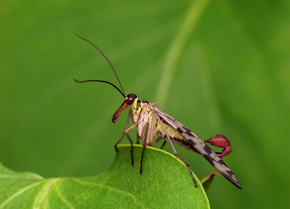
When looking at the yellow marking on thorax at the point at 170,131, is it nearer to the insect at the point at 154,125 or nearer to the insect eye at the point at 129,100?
the insect at the point at 154,125

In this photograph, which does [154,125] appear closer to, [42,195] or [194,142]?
[194,142]

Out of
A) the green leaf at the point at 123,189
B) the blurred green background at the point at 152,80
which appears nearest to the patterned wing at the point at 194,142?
the blurred green background at the point at 152,80

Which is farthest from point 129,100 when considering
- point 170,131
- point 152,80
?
Result: point 152,80

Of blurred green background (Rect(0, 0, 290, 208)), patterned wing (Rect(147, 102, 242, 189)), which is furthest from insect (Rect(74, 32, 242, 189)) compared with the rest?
blurred green background (Rect(0, 0, 290, 208))

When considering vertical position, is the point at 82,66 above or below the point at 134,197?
above

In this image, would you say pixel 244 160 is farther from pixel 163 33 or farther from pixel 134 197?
pixel 134 197

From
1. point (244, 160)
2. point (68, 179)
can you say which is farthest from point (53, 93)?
point (244, 160)
